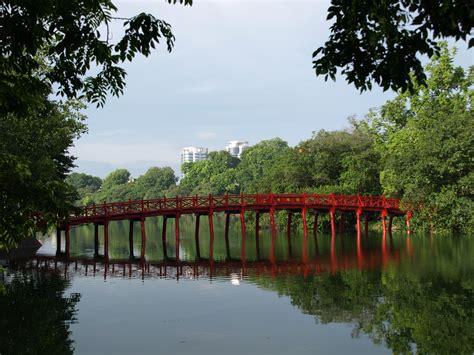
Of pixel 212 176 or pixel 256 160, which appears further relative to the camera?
pixel 212 176

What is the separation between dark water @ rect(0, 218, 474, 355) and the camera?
13594 millimetres

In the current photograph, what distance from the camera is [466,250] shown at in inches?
1237

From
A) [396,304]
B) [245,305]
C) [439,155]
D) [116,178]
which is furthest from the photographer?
[116,178]

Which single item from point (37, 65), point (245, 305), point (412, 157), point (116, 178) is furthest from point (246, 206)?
point (116, 178)

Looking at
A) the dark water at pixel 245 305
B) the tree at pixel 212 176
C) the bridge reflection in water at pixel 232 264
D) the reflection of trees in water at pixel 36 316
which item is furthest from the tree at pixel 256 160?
the reflection of trees in water at pixel 36 316

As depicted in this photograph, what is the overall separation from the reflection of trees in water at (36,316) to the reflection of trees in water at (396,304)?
7.10m

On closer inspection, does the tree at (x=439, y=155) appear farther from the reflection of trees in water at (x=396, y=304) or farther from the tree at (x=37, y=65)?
the tree at (x=37, y=65)

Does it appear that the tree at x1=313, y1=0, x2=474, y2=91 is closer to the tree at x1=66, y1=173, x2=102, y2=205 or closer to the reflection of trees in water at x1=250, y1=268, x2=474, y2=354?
the reflection of trees in water at x1=250, y1=268, x2=474, y2=354

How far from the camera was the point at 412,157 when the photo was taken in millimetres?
44031

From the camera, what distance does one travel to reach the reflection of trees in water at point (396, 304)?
1345 cm

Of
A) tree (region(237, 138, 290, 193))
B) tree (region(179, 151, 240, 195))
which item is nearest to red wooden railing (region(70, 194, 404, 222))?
tree (region(237, 138, 290, 193))

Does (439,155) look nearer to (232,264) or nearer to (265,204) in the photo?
(265,204)

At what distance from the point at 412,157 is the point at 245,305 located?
96.6 feet

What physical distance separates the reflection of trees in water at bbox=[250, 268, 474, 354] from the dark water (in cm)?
4
